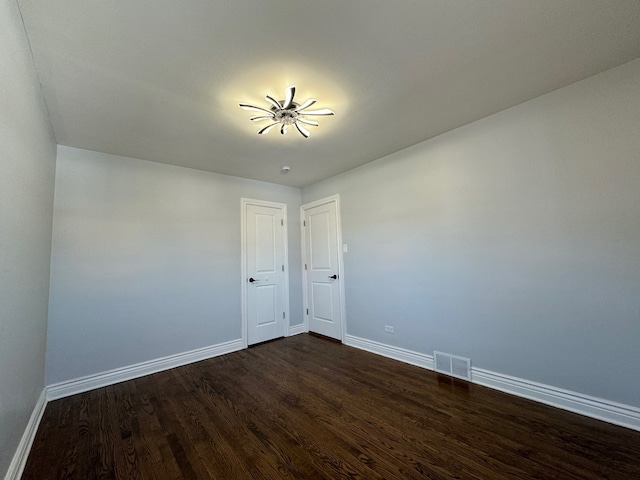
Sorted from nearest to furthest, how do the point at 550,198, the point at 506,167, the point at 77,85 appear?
the point at 77,85 < the point at 550,198 < the point at 506,167

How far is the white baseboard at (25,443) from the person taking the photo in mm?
A: 1449

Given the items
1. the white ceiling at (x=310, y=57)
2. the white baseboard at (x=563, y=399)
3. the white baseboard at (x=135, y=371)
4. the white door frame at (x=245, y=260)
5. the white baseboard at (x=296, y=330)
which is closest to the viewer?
the white ceiling at (x=310, y=57)

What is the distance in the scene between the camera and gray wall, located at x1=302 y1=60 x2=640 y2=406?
183cm

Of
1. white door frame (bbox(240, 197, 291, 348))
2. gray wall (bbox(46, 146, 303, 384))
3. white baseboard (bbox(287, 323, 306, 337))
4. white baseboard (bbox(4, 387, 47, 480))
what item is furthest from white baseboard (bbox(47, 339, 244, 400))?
white baseboard (bbox(287, 323, 306, 337))

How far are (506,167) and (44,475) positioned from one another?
3.99 metres

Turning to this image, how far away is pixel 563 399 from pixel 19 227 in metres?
3.90

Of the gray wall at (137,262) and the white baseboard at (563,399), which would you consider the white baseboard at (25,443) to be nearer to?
the gray wall at (137,262)

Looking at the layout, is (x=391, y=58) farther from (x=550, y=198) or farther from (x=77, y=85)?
(x=77, y=85)

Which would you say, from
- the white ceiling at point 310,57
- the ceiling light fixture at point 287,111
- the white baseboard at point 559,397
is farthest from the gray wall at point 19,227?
the white baseboard at point 559,397

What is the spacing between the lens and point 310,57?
1694 mm

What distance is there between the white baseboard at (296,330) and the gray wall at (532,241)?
168 centimetres

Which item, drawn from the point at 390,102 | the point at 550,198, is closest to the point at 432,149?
the point at 390,102

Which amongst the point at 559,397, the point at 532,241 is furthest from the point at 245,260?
the point at 559,397

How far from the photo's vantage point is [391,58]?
1.72m
